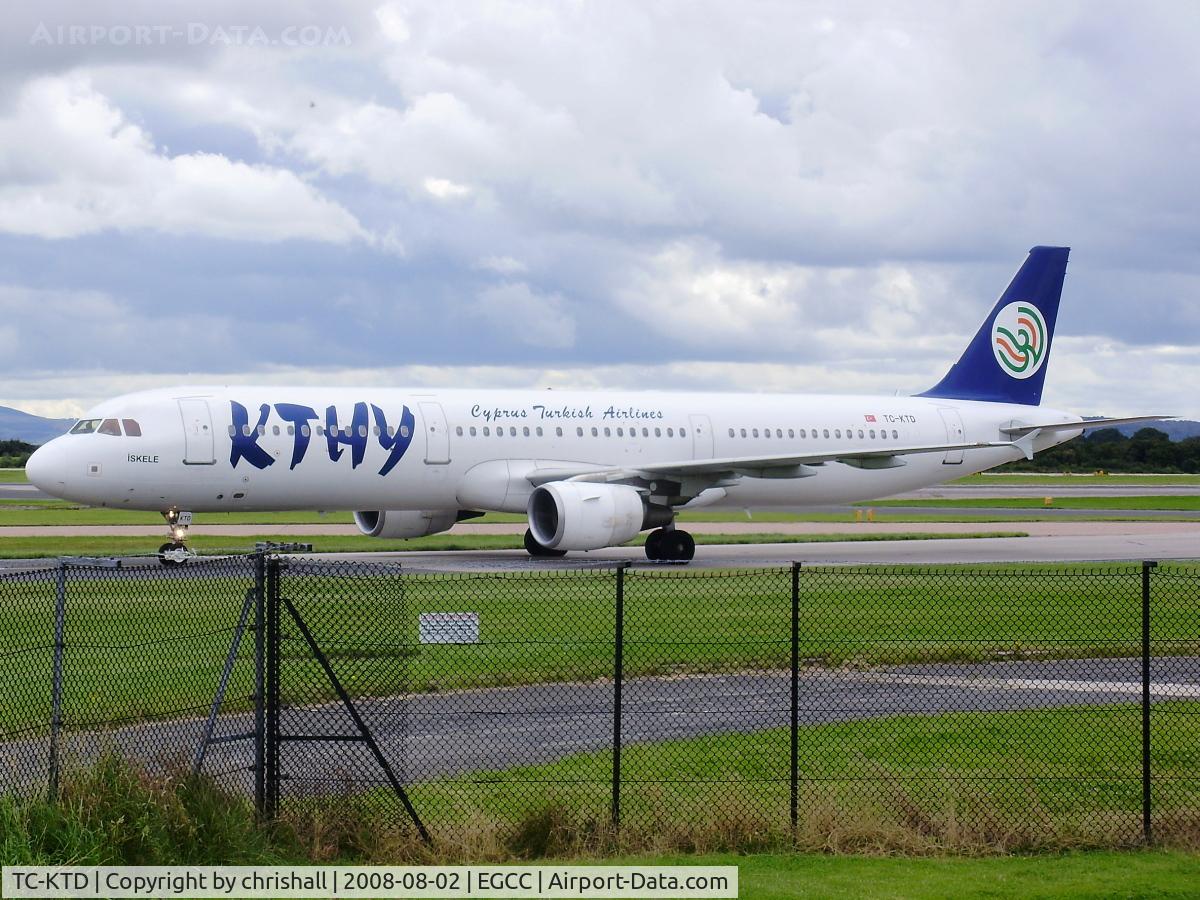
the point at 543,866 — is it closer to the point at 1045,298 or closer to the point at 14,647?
the point at 14,647

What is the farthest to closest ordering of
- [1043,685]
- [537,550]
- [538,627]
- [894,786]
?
[537,550] → [538,627] → [1043,685] → [894,786]

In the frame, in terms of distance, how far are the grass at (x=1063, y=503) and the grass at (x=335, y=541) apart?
2053cm

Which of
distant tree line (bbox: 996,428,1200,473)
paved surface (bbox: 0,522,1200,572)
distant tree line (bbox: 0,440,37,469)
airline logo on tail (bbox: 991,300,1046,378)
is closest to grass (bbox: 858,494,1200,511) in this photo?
paved surface (bbox: 0,522,1200,572)

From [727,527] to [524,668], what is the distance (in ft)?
103

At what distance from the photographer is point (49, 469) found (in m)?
29.2

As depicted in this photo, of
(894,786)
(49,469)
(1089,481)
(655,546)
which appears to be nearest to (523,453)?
(655,546)

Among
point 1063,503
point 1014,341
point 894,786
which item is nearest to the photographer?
point 894,786

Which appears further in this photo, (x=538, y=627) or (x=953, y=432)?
(x=953, y=432)

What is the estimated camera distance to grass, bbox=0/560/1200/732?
47.6 ft

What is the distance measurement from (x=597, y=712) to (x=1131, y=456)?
116889mm

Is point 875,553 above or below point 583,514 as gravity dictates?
below

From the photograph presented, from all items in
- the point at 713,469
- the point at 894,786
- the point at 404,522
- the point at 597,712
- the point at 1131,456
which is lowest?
the point at 894,786

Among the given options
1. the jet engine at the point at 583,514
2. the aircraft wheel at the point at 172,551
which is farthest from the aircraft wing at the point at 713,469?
the aircraft wheel at the point at 172,551

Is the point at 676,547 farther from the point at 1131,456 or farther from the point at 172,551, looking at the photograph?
the point at 1131,456
